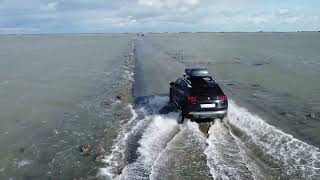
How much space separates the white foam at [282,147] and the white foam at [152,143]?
8.29ft

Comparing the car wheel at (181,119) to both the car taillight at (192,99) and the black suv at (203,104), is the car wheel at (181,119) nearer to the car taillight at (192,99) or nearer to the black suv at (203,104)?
the black suv at (203,104)

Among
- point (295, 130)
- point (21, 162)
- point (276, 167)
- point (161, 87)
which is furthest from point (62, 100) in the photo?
point (276, 167)

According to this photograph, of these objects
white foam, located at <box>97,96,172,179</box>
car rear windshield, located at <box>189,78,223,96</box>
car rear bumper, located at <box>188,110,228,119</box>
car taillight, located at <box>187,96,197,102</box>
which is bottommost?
white foam, located at <box>97,96,172,179</box>

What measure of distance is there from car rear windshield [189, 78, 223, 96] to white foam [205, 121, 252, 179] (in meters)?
1.50

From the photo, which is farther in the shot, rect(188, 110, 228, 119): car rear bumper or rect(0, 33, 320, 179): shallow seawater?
rect(188, 110, 228, 119): car rear bumper

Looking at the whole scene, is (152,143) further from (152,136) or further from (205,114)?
(205,114)

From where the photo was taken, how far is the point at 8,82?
3344cm

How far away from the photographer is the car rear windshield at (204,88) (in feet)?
49.1

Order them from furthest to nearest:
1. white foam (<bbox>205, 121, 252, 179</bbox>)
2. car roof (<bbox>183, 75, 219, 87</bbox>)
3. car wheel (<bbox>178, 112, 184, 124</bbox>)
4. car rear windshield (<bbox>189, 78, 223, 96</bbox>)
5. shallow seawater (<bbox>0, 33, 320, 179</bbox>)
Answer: car roof (<bbox>183, 75, 219, 87</bbox>) < car wheel (<bbox>178, 112, 184, 124</bbox>) < car rear windshield (<bbox>189, 78, 223, 96</bbox>) < shallow seawater (<bbox>0, 33, 320, 179</bbox>) < white foam (<bbox>205, 121, 252, 179</bbox>)

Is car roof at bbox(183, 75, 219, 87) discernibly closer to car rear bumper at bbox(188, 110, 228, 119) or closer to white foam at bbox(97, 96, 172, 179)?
car rear bumper at bbox(188, 110, 228, 119)

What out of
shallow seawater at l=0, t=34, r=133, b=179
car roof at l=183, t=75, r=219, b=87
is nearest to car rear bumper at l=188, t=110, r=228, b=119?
car roof at l=183, t=75, r=219, b=87

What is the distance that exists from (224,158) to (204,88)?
449cm

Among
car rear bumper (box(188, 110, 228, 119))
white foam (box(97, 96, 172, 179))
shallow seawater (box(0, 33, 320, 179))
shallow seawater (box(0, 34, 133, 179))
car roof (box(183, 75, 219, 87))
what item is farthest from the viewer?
car roof (box(183, 75, 219, 87))

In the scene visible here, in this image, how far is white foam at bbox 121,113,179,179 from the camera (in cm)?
1073
